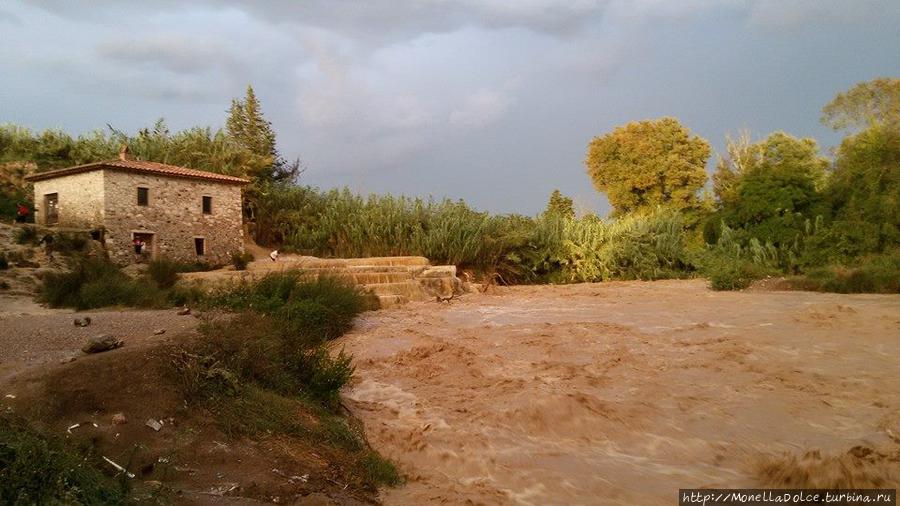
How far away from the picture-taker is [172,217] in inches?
813

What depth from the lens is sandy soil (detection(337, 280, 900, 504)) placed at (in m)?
4.19

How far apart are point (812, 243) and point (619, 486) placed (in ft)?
54.3

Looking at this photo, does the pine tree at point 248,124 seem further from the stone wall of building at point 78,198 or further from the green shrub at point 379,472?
the green shrub at point 379,472

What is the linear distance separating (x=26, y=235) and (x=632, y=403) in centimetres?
1730

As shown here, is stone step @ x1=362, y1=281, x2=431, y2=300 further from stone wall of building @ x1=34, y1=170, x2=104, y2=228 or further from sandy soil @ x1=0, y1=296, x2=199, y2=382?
stone wall of building @ x1=34, y1=170, x2=104, y2=228

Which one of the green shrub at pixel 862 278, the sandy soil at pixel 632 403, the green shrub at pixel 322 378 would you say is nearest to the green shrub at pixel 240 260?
the sandy soil at pixel 632 403

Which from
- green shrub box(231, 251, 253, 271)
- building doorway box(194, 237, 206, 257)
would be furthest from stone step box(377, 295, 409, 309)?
building doorway box(194, 237, 206, 257)

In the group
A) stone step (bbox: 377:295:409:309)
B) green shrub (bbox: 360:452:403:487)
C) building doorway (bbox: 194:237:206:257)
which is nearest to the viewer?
green shrub (bbox: 360:452:403:487)

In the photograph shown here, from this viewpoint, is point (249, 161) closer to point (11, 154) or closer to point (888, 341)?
point (11, 154)

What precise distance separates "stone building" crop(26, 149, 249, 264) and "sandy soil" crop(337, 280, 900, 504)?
42.2 ft

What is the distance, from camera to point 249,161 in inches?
1088

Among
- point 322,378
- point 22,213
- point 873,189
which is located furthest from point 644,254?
point 22,213

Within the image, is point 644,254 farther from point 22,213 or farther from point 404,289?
point 22,213

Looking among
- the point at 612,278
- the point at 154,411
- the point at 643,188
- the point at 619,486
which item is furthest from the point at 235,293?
the point at 643,188
